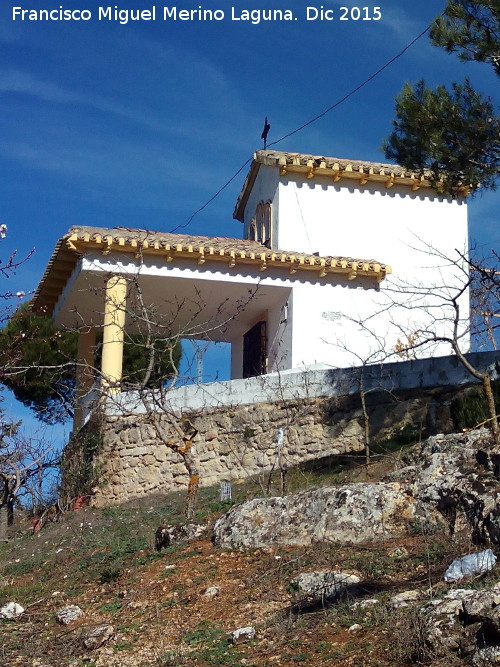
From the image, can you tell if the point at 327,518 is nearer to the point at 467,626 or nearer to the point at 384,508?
the point at 384,508

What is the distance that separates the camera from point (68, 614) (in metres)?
8.30

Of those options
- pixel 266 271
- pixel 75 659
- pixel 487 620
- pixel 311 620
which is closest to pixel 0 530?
pixel 266 271

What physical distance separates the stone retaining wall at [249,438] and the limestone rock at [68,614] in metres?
5.89

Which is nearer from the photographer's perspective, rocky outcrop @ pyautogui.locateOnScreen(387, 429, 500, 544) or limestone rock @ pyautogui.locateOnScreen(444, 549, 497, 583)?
limestone rock @ pyautogui.locateOnScreen(444, 549, 497, 583)

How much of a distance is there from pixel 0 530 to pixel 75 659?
8.13 metres

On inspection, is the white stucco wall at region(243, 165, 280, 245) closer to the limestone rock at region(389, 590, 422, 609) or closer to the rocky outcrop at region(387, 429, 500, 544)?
the rocky outcrop at region(387, 429, 500, 544)

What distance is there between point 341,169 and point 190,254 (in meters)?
4.65

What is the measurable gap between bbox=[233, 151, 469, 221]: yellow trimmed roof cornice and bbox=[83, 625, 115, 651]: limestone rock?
13.6 meters

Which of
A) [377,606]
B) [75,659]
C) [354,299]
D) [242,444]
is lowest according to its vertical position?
[75,659]

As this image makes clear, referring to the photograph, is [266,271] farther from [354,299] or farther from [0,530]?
[0,530]

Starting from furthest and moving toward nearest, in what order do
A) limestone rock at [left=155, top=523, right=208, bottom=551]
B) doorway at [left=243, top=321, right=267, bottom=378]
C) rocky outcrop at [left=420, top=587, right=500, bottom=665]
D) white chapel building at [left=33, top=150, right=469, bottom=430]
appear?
doorway at [left=243, top=321, right=267, bottom=378], white chapel building at [left=33, top=150, right=469, bottom=430], limestone rock at [left=155, top=523, right=208, bottom=551], rocky outcrop at [left=420, top=587, right=500, bottom=665]

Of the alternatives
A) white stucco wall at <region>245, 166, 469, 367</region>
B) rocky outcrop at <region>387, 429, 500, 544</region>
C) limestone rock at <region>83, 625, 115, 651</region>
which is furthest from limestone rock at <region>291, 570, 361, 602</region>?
white stucco wall at <region>245, 166, 469, 367</region>

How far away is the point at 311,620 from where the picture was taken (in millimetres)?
6980

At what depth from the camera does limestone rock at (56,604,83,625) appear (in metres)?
8.23
